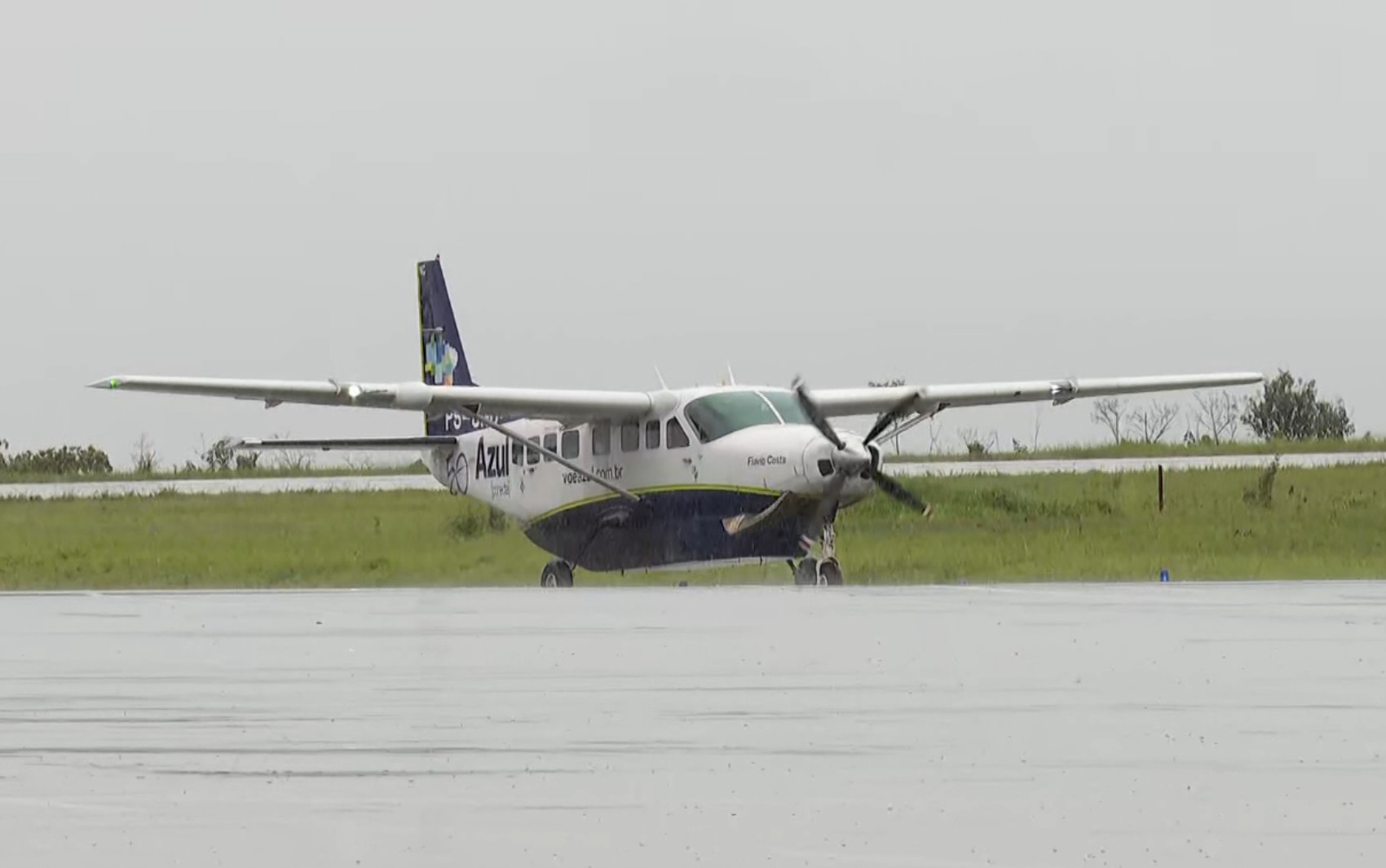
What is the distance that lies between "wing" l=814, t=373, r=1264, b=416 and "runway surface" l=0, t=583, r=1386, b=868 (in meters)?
19.9

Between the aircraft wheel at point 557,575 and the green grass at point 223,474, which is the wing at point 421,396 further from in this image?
the green grass at point 223,474

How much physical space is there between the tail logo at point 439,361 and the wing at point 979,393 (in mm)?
9913

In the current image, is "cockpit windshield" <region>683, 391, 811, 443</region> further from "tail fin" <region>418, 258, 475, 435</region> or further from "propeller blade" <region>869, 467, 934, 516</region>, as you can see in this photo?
"tail fin" <region>418, 258, 475, 435</region>

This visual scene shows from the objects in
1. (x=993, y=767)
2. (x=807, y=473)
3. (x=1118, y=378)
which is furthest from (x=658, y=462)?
(x=993, y=767)

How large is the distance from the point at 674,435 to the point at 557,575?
4208 millimetres

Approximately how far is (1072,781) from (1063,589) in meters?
17.0

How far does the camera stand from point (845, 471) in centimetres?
3294

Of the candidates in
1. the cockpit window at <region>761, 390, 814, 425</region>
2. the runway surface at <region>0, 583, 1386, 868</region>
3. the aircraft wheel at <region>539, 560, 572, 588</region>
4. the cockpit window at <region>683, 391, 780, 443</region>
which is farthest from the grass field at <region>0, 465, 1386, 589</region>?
A: the runway surface at <region>0, 583, 1386, 868</region>

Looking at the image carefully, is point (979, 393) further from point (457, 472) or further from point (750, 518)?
point (457, 472)

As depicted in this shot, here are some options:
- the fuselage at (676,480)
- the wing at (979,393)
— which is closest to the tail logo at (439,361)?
the fuselage at (676,480)

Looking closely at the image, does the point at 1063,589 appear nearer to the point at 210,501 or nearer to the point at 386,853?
the point at 386,853

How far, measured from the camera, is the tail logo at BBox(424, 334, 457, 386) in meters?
46.2

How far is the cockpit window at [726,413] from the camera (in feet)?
115

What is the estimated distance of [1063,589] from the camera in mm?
25688
